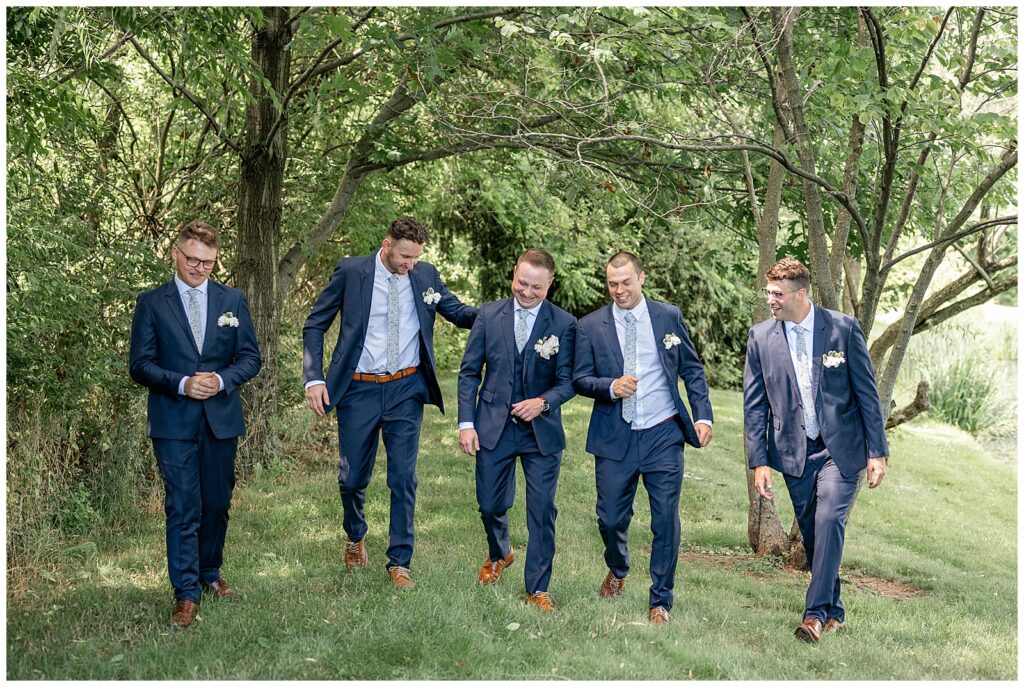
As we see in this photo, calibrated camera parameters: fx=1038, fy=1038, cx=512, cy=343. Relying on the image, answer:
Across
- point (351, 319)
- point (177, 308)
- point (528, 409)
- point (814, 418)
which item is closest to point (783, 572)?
point (814, 418)

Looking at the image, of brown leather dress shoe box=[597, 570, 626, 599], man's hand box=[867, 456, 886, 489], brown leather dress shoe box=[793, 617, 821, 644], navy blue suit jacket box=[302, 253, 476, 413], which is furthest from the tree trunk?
man's hand box=[867, 456, 886, 489]

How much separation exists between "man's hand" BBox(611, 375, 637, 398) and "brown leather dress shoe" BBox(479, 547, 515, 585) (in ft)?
4.79

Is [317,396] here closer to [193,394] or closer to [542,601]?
[193,394]

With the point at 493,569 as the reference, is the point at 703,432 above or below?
above

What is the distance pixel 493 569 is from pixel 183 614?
192cm

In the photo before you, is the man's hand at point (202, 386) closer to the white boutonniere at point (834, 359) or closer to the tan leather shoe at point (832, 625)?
the white boutonniere at point (834, 359)

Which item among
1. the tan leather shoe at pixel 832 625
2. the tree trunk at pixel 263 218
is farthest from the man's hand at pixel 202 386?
the tree trunk at pixel 263 218

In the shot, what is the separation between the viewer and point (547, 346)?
245 inches

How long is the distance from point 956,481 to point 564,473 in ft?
19.7

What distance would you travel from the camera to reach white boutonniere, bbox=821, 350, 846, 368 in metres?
5.91

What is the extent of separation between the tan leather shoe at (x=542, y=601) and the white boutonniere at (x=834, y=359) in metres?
2.11

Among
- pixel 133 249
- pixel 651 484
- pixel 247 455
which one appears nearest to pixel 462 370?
pixel 651 484

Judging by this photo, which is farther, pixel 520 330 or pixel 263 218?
pixel 263 218

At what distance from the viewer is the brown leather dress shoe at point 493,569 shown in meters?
6.54
